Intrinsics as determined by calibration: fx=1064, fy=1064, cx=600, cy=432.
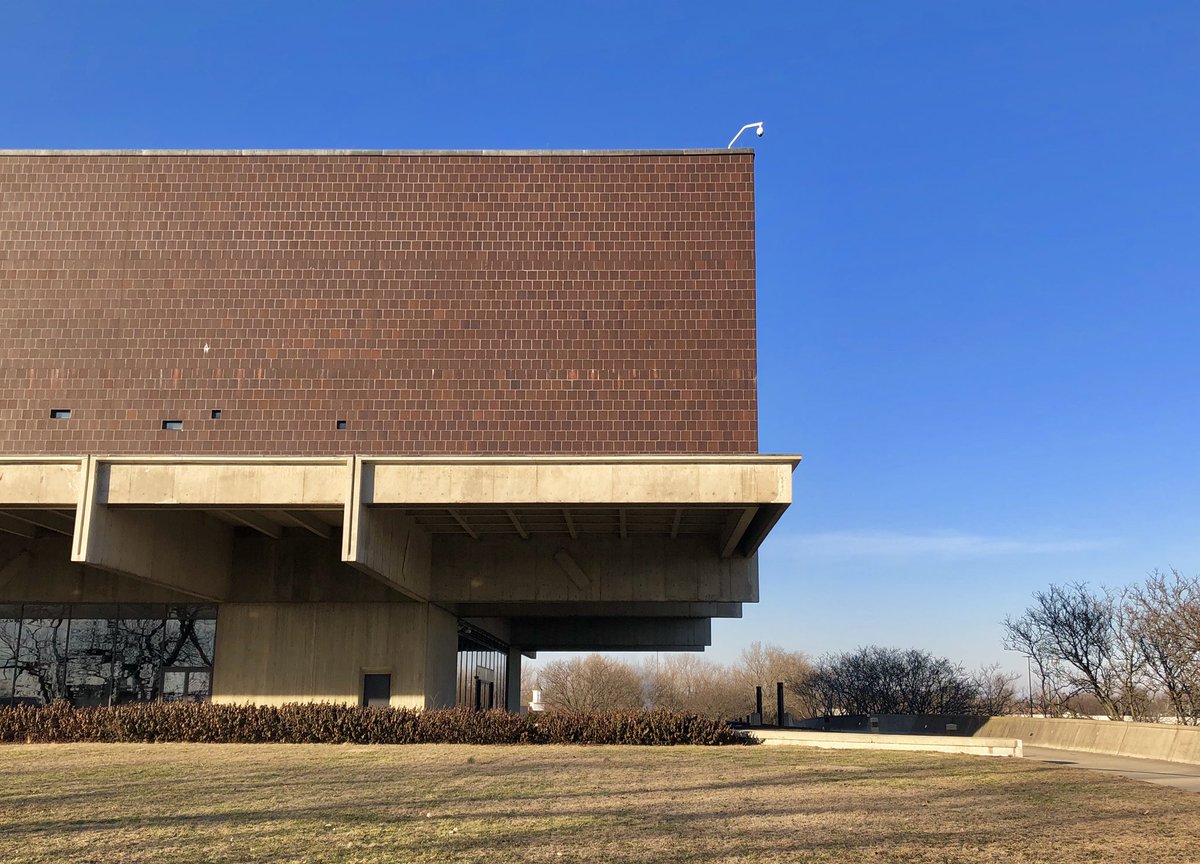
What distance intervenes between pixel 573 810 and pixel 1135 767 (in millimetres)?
13214

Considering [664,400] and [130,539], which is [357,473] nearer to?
[130,539]

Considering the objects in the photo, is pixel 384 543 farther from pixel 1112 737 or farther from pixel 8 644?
pixel 1112 737

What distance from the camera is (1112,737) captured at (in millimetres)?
24375

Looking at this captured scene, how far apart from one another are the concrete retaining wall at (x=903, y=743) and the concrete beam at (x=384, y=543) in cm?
976

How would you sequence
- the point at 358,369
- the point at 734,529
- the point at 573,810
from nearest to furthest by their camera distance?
1. the point at 573,810
2. the point at 358,369
3. the point at 734,529

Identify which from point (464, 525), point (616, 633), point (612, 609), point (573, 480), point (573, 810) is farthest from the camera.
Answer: point (616, 633)

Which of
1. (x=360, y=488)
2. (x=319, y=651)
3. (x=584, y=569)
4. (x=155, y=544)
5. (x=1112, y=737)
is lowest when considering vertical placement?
(x=1112, y=737)

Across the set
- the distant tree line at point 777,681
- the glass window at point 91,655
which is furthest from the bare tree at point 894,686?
the glass window at point 91,655

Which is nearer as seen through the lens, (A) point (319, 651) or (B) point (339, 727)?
(B) point (339, 727)

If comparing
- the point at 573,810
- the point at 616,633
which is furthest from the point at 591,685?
the point at 573,810

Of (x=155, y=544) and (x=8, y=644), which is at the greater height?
(x=155, y=544)

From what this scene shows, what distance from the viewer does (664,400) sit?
2686cm

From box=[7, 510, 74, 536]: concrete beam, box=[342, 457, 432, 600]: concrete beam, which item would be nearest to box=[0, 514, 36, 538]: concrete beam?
box=[7, 510, 74, 536]: concrete beam

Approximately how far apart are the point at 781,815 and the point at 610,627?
39167 millimetres
